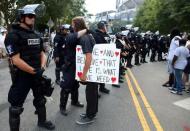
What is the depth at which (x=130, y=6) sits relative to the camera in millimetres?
145625

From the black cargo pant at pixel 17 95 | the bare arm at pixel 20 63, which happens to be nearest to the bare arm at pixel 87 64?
the black cargo pant at pixel 17 95

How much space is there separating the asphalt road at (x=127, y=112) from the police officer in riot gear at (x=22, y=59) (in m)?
0.82

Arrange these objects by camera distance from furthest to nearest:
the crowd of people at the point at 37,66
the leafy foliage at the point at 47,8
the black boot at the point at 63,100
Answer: the leafy foliage at the point at 47,8, the black boot at the point at 63,100, the crowd of people at the point at 37,66

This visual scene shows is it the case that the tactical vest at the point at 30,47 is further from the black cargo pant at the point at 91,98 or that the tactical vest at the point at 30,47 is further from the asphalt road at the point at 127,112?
the asphalt road at the point at 127,112

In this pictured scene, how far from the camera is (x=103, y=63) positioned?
22.9ft

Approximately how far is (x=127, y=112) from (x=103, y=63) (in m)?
1.42

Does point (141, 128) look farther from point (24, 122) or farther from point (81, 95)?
point (81, 95)

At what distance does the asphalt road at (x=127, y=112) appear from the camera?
6648 millimetres

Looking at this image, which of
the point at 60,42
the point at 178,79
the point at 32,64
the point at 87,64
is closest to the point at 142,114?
the point at 87,64

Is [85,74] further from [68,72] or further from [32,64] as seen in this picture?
[32,64]

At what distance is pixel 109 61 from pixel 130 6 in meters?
141

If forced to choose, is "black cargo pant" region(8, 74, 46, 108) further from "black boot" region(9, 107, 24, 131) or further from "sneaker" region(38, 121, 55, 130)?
"sneaker" region(38, 121, 55, 130)

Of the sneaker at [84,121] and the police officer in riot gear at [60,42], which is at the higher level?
the police officer in riot gear at [60,42]

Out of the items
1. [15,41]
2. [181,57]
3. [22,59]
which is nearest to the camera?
[15,41]
